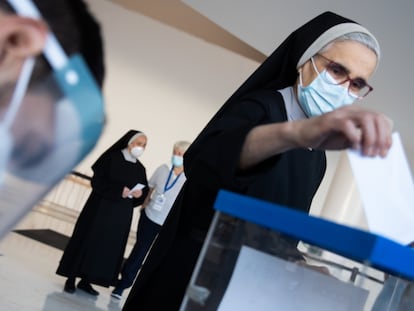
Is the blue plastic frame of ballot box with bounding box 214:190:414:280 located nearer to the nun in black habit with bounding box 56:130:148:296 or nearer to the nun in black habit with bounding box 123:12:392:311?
the nun in black habit with bounding box 123:12:392:311

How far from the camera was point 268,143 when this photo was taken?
3.17 ft

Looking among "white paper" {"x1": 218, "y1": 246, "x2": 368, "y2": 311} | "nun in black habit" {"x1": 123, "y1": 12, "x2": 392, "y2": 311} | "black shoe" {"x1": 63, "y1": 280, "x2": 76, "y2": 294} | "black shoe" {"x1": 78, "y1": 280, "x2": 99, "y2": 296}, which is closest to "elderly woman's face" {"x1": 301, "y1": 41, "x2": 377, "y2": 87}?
"nun in black habit" {"x1": 123, "y1": 12, "x2": 392, "y2": 311}

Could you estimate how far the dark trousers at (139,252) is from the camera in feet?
19.7

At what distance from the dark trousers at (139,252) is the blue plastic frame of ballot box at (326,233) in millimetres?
5290

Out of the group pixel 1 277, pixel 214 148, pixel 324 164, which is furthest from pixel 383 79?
pixel 214 148

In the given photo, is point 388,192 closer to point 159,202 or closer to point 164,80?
point 159,202

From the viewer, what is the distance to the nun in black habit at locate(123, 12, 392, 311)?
3.34 feet

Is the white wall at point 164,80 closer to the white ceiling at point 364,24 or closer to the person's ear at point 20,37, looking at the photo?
the white ceiling at point 364,24

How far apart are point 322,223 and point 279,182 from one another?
553mm

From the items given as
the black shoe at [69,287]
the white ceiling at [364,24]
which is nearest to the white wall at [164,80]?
the white ceiling at [364,24]

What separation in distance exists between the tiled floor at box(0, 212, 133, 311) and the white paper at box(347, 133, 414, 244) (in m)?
3.44

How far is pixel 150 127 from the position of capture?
10.4 metres

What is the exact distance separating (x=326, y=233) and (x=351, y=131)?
0.52ft

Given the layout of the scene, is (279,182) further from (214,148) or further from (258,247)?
(258,247)
